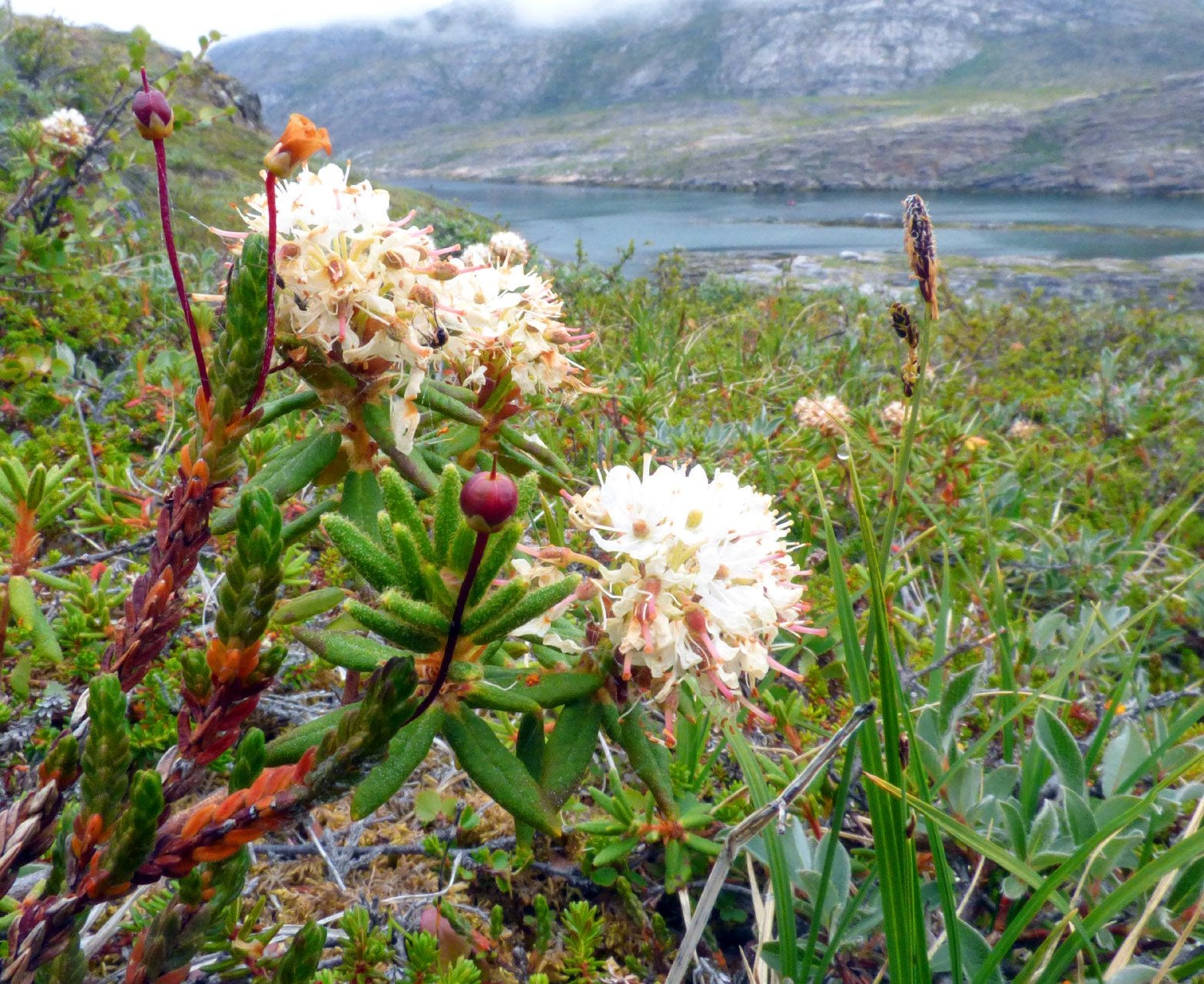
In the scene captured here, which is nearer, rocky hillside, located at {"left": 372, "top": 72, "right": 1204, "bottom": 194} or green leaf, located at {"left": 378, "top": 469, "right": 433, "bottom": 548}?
green leaf, located at {"left": 378, "top": 469, "right": 433, "bottom": 548}

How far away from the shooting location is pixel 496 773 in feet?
3.47

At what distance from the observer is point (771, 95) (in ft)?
367

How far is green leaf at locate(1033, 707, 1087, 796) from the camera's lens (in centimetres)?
151

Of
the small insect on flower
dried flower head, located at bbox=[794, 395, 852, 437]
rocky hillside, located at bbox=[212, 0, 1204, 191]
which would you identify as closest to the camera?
the small insect on flower

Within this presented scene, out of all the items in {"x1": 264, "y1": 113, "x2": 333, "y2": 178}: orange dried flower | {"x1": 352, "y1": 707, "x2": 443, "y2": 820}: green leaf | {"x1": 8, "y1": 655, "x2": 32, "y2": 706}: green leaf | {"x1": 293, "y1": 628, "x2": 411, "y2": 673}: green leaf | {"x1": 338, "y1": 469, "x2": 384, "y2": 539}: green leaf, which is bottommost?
{"x1": 8, "y1": 655, "x2": 32, "y2": 706}: green leaf

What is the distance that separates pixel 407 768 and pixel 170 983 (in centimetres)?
35

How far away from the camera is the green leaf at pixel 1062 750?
4.96ft

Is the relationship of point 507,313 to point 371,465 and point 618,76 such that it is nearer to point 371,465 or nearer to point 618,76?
point 371,465

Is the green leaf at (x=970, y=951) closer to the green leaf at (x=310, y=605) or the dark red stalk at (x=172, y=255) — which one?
the green leaf at (x=310, y=605)

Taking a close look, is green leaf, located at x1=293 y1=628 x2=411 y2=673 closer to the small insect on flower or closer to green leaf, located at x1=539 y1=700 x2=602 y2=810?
green leaf, located at x1=539 y1=700 x2=602 y2=810

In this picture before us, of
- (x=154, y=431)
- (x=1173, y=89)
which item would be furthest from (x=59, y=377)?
(x=1173, y=89)

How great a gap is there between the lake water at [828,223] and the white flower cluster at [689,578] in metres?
9.48

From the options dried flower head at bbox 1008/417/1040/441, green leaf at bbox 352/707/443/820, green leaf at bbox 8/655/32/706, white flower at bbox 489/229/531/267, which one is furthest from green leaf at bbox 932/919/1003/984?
dried flower head at bbox 1008/417/1040/441

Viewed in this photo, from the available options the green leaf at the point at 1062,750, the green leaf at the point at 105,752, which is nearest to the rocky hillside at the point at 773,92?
the green leaf at the point at 1062,750
